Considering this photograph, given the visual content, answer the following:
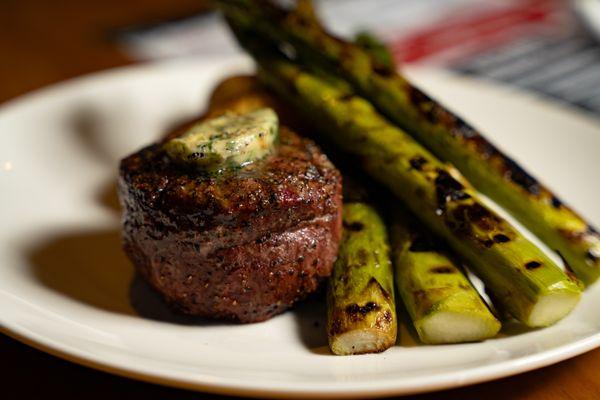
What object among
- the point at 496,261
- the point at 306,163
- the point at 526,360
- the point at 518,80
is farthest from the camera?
the point at 518,80

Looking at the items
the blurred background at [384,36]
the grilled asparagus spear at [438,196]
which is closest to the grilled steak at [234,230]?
the grilled asparagus spear at [438,196]

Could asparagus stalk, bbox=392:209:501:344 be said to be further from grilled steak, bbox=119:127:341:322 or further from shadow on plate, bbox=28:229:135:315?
shadow on plate, bbox=28:229:135:315

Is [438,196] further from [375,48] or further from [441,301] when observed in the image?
[375,48]

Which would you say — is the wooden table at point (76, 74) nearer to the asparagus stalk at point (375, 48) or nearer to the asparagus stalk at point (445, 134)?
the asparagus stalk at point (445, 134)

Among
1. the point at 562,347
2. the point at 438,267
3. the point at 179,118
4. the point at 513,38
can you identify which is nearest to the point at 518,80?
the point at 513,38

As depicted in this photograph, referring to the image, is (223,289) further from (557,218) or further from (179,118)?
(179,118)

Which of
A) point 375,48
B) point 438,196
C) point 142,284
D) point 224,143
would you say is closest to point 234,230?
point 224,143

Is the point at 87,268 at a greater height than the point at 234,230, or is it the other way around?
the point at 234,230
